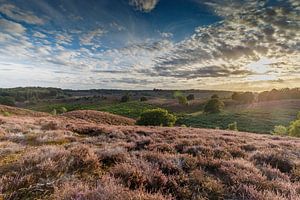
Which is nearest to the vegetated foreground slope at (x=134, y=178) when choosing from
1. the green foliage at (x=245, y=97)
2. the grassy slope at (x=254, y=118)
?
the grassy slope at (x=254, y=118)

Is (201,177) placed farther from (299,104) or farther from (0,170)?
(299,104)

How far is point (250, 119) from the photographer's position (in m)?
70.4

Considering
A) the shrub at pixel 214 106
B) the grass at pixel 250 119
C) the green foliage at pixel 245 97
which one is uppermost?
the green foliage at pixel 245 97

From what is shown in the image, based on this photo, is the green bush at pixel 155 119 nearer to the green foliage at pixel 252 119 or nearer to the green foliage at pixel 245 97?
the green foliage at pixel 252 119

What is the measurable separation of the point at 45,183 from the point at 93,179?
0.92 m

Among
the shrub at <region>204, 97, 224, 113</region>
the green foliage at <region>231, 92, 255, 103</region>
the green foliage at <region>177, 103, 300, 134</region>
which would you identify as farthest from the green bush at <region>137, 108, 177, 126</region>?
the green foliage at <region>231, 92, 255, 103</region>

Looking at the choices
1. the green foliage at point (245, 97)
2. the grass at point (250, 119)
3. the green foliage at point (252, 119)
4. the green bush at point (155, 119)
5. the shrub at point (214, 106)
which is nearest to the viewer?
the green bush at point (155, 119)

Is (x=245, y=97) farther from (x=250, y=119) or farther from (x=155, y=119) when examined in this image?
(x=155, y=119)

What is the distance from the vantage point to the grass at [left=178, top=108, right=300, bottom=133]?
6362 centimetres

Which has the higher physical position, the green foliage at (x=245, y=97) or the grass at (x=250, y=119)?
the green foliage at (x=245, y=97)

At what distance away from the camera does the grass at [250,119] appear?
209 feet

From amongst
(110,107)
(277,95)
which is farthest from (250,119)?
(110,107)

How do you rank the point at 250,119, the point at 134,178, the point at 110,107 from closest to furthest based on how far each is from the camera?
1. the point at 134,178
2. the point at 250,119
3. the point at 110,107

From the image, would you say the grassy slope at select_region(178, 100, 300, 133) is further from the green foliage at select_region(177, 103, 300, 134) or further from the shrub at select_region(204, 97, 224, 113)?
the shrub at select_region(204, 97, 224, 113)
